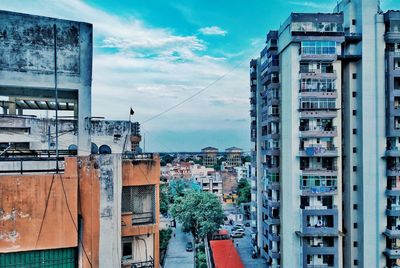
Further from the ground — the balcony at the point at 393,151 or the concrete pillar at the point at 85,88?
the concrete pillar at the point at 85,88

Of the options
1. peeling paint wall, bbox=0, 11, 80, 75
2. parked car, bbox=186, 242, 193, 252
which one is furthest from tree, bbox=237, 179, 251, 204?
peeling paint wall, bbox=0, 11, 80, 75

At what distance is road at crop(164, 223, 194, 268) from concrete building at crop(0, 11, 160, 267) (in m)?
21.3

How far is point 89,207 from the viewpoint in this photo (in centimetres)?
563

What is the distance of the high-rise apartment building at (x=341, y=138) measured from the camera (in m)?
18.2

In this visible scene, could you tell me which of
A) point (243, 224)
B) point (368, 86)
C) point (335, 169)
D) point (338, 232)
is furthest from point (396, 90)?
point (243, 224)

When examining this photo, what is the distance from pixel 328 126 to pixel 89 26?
50.0ft

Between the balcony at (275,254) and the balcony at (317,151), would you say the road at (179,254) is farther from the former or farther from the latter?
the balcony at (317,151)

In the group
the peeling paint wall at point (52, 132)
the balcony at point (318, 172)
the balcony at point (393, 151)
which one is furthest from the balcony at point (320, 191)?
the peeling paint wall at point (52, 132)

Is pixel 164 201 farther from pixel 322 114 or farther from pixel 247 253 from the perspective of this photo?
pixel 322 114

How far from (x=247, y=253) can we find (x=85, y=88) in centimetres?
2345

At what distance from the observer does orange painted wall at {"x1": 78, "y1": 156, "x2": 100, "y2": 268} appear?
5555mm

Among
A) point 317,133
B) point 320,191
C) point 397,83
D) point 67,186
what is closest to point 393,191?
point 320,191

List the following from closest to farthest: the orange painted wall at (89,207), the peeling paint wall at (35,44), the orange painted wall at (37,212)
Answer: the orange painted wall at (37,212), the orange painted wall at (89,207), the peeling paint wall at (35,44)

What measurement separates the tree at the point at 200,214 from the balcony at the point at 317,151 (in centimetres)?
1479
